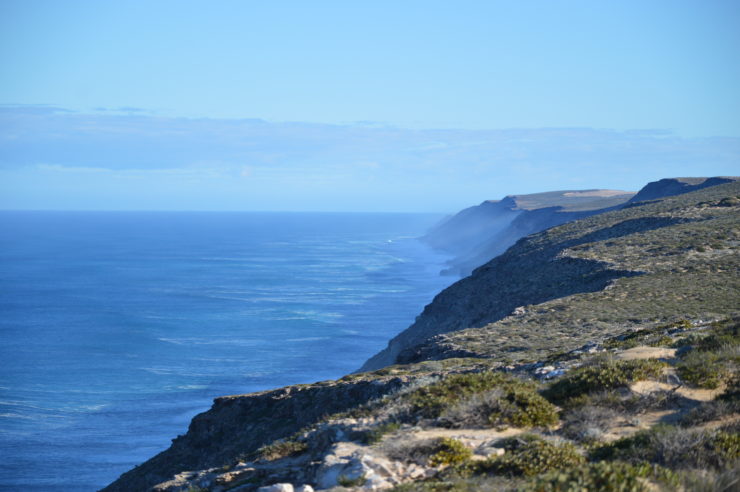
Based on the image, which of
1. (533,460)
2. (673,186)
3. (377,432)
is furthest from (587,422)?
(673,186)

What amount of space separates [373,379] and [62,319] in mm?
65062

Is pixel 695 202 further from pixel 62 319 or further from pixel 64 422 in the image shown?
pixel 62 319

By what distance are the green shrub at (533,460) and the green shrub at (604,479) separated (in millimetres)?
636

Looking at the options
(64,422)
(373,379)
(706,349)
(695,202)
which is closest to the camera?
(706,349)

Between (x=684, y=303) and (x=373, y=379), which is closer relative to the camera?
(x=373, y=379)

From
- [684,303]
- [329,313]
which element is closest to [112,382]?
[329,313]

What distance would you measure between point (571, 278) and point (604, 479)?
29.4 meters

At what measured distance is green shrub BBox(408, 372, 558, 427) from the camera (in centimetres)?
945

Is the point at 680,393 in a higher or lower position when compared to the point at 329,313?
higher

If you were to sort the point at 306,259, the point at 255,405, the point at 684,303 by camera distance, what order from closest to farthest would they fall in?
the point at 255,405 < the point at 684,303 < the point at 306,259

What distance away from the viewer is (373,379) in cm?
1773

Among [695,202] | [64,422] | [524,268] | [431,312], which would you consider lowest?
[64,422]

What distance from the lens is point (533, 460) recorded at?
762 centimetres

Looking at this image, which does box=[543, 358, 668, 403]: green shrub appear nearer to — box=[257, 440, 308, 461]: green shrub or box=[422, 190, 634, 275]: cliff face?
box=[257, 440, 308, 461]: green shrub
